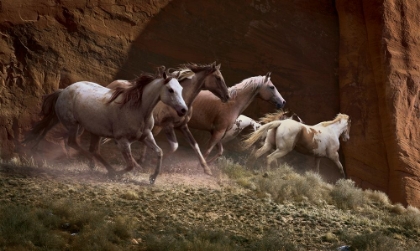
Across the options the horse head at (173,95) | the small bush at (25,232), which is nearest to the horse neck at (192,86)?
the horse head at (173,95)

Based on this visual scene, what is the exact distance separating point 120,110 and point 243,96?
3929 mm

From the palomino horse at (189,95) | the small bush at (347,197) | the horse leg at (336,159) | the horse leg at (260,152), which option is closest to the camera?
the small bush at (347,197)

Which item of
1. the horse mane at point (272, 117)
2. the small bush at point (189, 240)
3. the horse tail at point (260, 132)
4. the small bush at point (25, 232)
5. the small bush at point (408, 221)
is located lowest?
the small bush at point (25, 232)

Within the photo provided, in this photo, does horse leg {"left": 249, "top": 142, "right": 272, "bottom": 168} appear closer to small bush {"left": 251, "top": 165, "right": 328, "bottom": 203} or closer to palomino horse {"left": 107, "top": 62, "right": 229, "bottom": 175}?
small bush {"left": 251, "top": 165, "right": 328, "bottom": 203}

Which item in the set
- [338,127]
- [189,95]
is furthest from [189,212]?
[338,127]

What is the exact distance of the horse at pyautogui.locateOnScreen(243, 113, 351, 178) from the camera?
15.7 metres

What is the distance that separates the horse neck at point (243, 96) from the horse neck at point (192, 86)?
1381mm

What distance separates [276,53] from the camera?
1812cm

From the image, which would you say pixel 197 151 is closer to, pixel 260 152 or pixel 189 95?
pixel 189 95

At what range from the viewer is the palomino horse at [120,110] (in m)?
11.9

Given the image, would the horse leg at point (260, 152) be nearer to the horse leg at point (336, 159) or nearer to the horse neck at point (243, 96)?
the horse neck at point (243, 96)

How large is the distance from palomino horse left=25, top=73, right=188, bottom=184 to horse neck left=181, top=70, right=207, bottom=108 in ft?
5.21

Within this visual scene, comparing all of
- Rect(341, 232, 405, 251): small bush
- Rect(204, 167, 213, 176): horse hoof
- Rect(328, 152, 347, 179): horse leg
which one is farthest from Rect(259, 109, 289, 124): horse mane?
Rect(341, 232, 405, 251): small bush

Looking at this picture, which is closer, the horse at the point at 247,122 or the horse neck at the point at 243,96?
the horse neck at the point at 243,96
